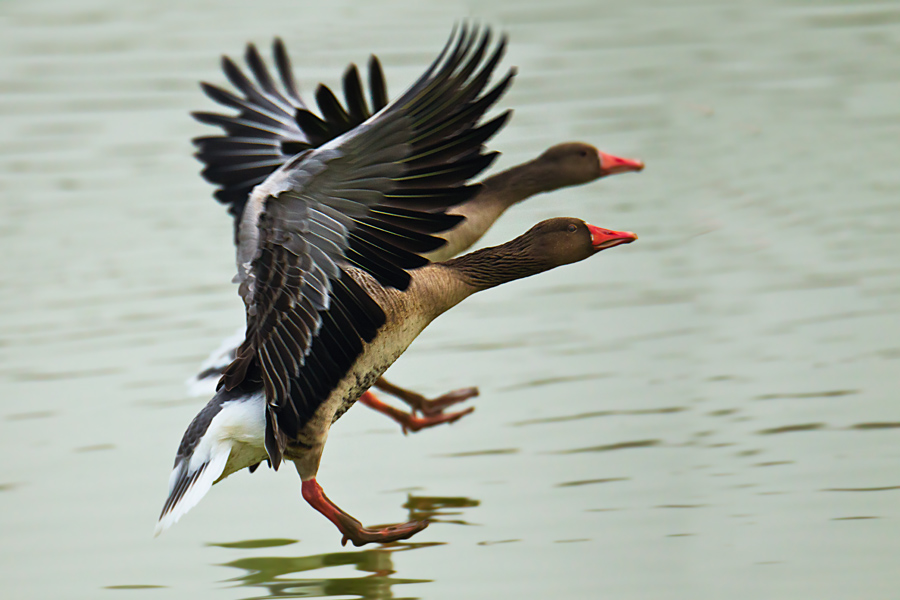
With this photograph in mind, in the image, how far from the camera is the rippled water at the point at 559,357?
564cm

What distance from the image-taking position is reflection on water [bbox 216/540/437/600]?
17.7 feet

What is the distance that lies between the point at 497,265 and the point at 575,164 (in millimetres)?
2502

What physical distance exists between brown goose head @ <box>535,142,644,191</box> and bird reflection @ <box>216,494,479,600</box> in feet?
9.02

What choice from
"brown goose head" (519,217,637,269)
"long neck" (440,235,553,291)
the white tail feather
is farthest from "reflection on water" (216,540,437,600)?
"brown goose head" (519,217,637,269)

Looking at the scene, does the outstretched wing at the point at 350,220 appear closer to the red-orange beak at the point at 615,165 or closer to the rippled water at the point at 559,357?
the rippled water at the point at 559,357

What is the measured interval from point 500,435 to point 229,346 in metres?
1.64

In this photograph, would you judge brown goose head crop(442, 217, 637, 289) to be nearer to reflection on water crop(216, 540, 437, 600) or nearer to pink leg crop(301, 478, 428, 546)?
pink leg crop(301, 478, 428, 546)

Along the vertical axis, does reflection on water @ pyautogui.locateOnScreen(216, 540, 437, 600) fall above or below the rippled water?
below

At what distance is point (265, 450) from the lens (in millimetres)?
5676

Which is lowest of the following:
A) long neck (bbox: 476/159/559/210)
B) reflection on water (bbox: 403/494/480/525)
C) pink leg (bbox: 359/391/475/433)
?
reflection on water (bbox: 403/494/480/525)

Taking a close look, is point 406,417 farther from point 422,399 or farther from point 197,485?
point 197,485

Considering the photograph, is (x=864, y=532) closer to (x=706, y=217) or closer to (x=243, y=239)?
(x=243, y=239)

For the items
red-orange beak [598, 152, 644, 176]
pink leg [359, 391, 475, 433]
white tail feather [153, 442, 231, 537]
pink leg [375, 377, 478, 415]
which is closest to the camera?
white tail feather [153, 442, 231, 537]

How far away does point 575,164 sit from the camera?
818 centimetres
